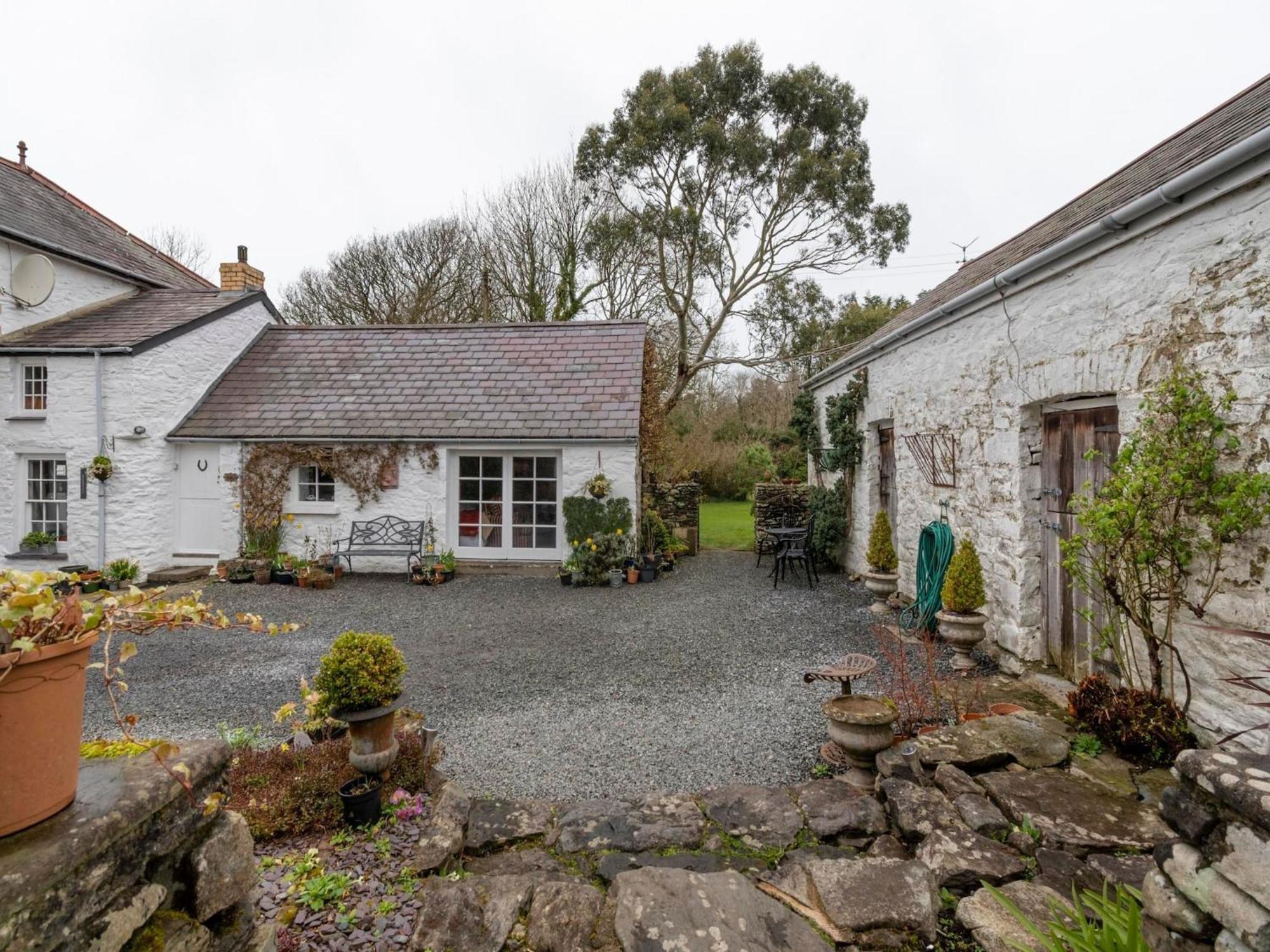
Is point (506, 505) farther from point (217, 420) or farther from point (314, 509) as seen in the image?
point (217, 420)

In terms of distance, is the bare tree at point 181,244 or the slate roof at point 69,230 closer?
the slate roof at point 69,230

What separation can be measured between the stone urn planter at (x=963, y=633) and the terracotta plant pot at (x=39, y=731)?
20.2 ft

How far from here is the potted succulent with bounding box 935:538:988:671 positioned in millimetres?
5719

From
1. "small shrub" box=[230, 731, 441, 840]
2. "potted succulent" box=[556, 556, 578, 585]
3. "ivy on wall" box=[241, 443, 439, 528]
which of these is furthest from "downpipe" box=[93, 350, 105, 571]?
"small shrub" box=[230, 731, 441, 840]

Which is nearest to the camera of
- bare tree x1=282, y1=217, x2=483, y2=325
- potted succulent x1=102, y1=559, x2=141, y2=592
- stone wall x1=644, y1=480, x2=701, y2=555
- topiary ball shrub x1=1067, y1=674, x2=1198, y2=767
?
topiary ball shrub x1=1067, y1=674, x2=1198, y2=767

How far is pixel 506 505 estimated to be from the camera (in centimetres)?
1142

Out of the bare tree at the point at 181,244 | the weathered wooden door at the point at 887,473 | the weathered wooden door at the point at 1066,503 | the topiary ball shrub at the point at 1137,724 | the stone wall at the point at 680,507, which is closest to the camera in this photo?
the topiary ball shrub at the point at 1137,724

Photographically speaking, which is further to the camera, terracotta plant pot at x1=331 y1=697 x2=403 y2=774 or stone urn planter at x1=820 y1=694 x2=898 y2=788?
stone urn planter at x1=820 y1=694 x2=898 y2=788

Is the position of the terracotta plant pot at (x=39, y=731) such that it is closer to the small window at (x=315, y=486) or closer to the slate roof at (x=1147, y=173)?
the slate roof at (x=1147, y=173)

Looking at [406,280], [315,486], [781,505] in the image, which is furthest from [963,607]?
[406,280]

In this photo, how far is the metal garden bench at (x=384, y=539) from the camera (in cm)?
1090

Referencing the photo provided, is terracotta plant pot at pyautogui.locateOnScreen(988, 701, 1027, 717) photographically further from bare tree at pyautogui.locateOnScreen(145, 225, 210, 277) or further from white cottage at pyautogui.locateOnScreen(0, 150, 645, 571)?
bare tree at pyautogui.locateOnScreen(145, 225, 210, 277)

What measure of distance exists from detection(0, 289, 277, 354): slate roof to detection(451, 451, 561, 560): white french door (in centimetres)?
570

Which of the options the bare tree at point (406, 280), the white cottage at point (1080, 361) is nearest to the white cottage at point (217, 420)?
the white cottage at point (1080, 361)
